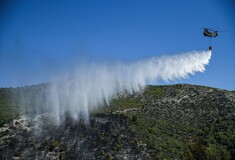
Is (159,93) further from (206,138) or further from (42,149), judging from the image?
(42,149)

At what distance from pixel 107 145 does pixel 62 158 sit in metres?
10.1

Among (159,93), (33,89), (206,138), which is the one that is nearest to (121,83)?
(159,93)

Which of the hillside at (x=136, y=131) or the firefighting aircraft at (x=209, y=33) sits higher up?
the firefighting aircraft at (x=209, y=33)

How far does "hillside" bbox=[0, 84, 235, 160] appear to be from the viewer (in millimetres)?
84250

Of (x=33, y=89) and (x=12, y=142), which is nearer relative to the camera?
(x=12, y=142)

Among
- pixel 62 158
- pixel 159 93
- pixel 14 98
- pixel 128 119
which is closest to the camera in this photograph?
pixel 62 158

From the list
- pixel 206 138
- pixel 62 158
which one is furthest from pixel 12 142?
pixel 206 138

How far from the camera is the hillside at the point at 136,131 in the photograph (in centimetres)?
8425

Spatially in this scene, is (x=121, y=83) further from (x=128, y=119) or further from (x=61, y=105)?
(x=128, y=119)

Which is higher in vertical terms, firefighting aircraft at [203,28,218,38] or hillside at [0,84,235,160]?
firefighting aircraft at [203,28,218,38]

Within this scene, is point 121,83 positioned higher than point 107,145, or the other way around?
point 121,83

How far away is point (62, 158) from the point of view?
83438mm

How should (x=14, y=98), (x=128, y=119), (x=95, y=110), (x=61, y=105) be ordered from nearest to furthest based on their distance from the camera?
(x=128, y=119)
(x=95, y=110)
(x=61, y=105)
(x=14, y=98)

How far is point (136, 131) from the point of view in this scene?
93.0 metres
